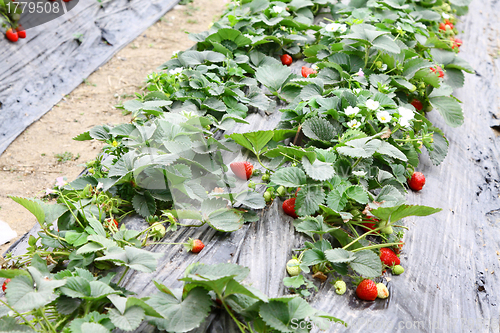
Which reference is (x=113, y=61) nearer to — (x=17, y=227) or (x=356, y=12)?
(x=17, y=227)

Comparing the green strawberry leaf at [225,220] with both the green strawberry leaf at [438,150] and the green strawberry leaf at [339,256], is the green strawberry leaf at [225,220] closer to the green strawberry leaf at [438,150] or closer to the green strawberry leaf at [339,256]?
the green strawberry leaf at [339,256]

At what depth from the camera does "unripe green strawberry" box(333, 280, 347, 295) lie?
1.10 metres

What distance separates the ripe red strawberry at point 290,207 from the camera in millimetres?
1302

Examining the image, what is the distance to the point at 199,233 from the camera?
Result: 1.25 meters

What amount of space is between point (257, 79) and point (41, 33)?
7.00 feet

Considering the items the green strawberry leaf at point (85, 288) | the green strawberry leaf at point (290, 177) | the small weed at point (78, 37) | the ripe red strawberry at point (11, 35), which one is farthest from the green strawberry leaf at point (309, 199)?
the small weed at point (78, 37)

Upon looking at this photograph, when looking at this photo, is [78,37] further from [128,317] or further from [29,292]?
[128,317]

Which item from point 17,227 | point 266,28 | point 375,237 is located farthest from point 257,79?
point 17,227

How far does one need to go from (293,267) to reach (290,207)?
0.24 meters

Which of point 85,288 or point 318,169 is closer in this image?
point 85,288

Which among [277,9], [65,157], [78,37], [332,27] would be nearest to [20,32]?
[78,37]

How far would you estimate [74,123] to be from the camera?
110 inches

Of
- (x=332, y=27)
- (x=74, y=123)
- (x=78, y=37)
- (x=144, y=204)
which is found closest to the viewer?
(x=144, y=204)

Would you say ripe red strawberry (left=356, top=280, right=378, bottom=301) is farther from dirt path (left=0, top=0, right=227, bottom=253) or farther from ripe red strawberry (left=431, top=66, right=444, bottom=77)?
dirt path (left=0, top=0, right=227, bottom=253)
